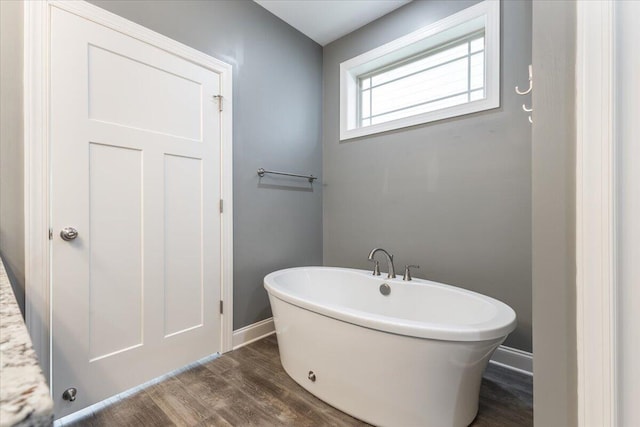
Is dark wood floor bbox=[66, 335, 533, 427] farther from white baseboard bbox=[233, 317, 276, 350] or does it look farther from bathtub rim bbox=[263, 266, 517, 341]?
bathtub rim bbox=[263, 266, 517, 341]

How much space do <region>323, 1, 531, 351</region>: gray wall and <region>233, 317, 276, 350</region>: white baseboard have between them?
2.92 ft

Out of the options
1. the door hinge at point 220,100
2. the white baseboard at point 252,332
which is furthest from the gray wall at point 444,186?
the door hinge at point 220,100

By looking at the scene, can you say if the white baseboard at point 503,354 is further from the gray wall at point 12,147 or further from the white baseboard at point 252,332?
the gray wall at point 12,147

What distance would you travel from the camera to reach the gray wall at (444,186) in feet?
6.08

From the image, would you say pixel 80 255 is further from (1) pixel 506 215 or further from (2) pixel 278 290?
(1) pixel 506 215

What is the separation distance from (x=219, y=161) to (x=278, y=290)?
1052mm

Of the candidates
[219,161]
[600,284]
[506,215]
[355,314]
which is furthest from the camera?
[219,161]

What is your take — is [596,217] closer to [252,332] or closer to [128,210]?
[128,210]

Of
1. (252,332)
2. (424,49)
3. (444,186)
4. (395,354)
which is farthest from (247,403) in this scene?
(424,49)

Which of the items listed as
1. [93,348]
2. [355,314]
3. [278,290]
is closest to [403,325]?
[355,314]

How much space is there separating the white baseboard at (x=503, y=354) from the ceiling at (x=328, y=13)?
269cm

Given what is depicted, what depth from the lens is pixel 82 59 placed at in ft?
4.89

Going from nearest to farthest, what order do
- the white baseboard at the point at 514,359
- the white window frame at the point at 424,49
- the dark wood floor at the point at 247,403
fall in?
the dark wood floor at the point at 247,403 → the white baseboard at the point at 514,359 → the white window frame at the point at 424,49

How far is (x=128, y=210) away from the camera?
166cm
